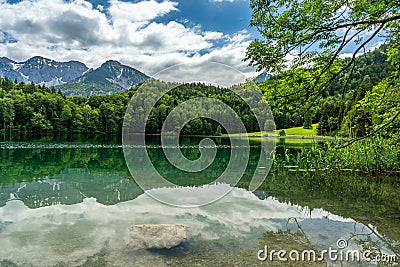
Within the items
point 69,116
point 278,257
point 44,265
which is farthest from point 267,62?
point 69,116

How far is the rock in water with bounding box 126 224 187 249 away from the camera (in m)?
5.97

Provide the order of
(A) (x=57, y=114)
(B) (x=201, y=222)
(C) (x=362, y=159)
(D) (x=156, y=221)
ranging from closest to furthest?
(B) (x=201, y=222) < (D) (x=156, y=221) < (C) (x=362, y=159) < (A) (x=57, y=114)

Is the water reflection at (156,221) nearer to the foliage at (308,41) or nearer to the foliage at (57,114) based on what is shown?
the foliage at (308,41)

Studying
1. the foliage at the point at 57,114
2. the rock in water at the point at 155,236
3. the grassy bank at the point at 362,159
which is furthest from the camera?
the foliage at the point at 57,114

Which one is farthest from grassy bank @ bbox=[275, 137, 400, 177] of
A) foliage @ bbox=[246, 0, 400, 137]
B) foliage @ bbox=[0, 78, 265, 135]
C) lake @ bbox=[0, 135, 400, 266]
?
foliage @ bbox=[0, 78, 265, 135]

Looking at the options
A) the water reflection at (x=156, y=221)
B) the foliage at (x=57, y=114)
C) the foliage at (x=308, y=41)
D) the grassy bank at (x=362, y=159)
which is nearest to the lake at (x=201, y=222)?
the water reflection at (x=156, y=221)

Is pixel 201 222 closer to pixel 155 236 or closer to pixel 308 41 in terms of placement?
pixel 155 236

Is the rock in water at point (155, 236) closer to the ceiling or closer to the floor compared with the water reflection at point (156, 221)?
closer to the ceiling

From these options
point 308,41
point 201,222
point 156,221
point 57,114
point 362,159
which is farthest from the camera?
point 57,114

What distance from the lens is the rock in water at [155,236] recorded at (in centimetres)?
597

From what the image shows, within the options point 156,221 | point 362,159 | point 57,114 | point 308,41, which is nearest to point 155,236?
point 156,221

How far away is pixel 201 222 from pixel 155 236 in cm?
181

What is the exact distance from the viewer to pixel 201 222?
7.83 metres

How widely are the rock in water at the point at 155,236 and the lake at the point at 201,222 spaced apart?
0.57 feet
